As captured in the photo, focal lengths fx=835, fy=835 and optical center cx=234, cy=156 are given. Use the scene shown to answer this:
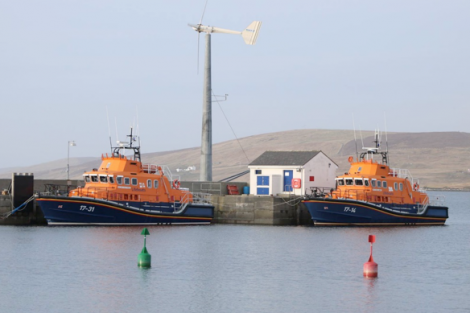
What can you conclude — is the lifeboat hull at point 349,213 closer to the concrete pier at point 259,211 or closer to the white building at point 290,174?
the concrete pier at point 259,211

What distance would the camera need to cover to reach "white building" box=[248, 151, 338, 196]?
54031mm

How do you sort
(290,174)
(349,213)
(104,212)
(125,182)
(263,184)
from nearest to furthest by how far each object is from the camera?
(104,212), (125,182), (349,213), (290,174), (263,184)

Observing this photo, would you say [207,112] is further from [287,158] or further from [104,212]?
[104,212]

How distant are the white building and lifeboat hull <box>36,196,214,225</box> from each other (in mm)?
8543

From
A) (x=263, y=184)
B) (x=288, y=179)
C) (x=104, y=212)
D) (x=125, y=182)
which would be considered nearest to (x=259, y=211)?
(x=263, y=184)

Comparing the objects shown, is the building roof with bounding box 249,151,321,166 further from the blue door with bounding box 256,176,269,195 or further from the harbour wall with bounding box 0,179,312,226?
the harbour wall with bounding box 0,179,312,226

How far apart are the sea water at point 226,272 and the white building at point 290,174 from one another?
365 inches

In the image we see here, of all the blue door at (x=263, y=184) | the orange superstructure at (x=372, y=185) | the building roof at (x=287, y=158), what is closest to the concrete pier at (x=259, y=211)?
the orange superstructure at (x=372, y=185)

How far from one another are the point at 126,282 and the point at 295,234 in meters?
19.2

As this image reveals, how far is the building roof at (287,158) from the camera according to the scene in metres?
54.6

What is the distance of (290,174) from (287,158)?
1.51 metres

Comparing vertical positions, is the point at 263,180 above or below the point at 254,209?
above

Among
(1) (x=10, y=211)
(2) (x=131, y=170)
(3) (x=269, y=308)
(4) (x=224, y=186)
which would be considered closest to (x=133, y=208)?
(2) (x=131, y=170)

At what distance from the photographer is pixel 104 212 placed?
44.1 m
